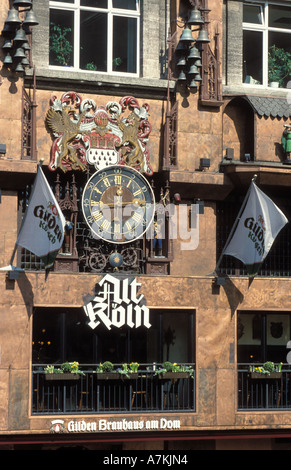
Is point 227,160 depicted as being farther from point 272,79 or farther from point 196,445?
point 196,445

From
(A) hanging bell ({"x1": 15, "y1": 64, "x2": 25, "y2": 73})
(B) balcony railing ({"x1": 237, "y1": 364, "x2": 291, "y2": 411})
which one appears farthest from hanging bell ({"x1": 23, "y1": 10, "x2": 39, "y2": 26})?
(B) balcony railing ({"x1": 237, "y1": 364, "x2": 291, "y2": 411})

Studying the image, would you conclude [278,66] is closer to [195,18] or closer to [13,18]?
[195,18]

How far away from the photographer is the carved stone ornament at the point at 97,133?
35.6m

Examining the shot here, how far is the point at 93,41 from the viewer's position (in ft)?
121

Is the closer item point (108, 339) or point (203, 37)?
point (108, 339)

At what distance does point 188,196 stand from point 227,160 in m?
1.56

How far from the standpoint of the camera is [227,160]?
37500 mm

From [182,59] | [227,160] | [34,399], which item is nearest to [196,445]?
[34,399]

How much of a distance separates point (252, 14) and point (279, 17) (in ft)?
2.70

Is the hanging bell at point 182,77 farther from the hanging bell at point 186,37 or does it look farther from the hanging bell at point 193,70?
the hanging bell at point 186,37

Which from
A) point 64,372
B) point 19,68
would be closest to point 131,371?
point 64,372

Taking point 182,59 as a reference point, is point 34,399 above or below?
below

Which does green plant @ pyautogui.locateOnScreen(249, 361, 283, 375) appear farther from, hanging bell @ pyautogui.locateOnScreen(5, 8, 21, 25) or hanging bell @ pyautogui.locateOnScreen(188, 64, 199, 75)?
hanging bell @ pyautogui.locateOnScreen(5, 8, 21, 25)
